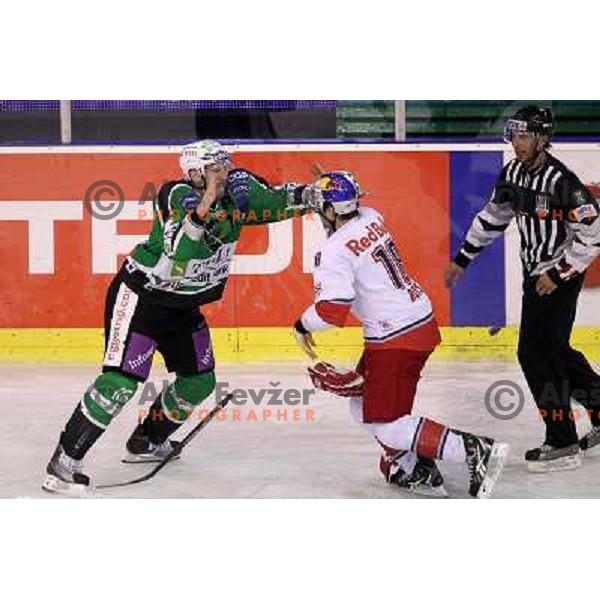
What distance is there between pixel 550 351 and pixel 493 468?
26.1 inches

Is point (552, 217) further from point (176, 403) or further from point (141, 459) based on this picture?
point (141, 459)

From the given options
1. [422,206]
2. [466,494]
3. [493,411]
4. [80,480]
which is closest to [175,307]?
[80,480]

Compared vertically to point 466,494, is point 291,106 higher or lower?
higher

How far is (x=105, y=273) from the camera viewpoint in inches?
275

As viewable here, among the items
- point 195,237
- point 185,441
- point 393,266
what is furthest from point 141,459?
point 393,266

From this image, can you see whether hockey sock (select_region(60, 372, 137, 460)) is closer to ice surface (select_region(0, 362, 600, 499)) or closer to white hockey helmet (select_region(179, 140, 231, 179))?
ice surface (select_region(0, 362, 600, 499))

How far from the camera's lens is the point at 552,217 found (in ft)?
18.5

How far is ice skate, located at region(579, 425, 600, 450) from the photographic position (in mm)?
5922

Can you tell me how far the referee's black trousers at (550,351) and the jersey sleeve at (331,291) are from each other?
0.86m

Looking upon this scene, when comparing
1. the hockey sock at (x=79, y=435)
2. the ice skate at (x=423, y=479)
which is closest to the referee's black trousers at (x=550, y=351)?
the ice skate at (x=423, y=479)

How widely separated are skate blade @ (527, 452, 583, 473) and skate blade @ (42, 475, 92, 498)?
150 centimetres

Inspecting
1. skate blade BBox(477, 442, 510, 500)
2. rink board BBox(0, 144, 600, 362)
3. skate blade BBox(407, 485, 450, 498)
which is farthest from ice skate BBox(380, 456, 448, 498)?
rink board BBox(0, 144, 600, 362)

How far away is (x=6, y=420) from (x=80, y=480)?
1108mm
